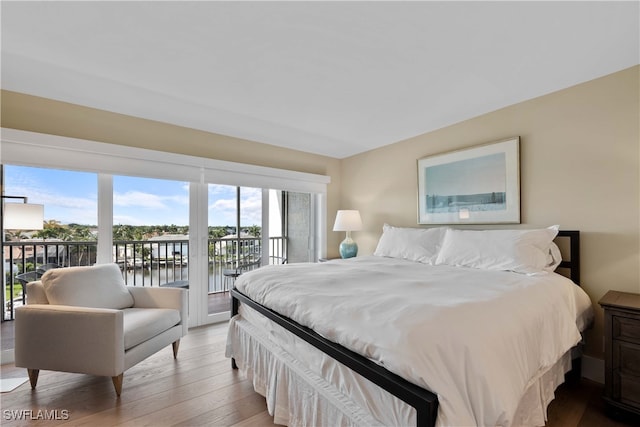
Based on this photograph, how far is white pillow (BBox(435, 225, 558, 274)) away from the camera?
217 cm

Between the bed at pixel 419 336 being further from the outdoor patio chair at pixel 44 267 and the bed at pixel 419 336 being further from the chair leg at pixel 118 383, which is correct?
the outdoor patio chair at pixel 44 267

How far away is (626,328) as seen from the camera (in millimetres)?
1729

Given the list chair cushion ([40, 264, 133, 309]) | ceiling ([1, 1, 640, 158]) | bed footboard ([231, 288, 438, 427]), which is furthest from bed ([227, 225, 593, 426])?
ceiling ([1, 1, 640, 158])

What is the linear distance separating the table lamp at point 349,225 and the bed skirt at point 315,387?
7.02 feet

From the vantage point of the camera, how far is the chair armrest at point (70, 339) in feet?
6.23

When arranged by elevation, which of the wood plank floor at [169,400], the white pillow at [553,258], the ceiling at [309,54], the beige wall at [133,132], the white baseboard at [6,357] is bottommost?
the wood plank floor at [169,400]

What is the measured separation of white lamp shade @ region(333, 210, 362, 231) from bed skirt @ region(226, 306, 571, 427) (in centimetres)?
214

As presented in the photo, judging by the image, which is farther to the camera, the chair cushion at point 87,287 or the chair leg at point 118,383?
the chair cushion at point 87,287

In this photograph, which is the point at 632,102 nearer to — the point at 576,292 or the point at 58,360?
the point at 576,292

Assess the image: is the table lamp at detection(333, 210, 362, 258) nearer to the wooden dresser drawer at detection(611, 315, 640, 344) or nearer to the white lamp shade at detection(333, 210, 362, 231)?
the white lamp shade at detection(333, 210, 362, 231)

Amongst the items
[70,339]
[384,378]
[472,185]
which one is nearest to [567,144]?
[472,185]

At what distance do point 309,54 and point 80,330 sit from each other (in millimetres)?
2425

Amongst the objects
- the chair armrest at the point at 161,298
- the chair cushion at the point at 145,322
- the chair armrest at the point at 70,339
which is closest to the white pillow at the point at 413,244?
the chair armrest at the point at 161,298

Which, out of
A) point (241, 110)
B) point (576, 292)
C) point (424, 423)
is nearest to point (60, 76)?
point (241, 110)
